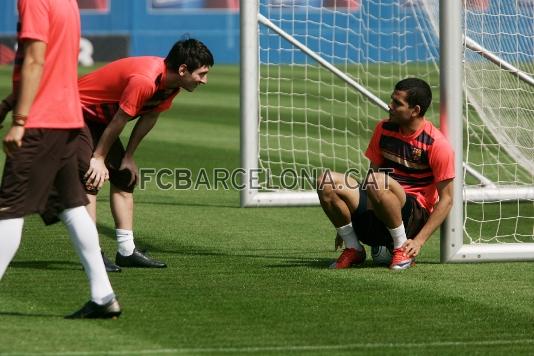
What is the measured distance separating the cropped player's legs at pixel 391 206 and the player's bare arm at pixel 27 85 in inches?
102

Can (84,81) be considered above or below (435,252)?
above

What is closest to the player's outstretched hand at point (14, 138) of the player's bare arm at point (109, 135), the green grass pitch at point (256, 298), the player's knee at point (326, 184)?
the green grass pitch at point (256, 298)

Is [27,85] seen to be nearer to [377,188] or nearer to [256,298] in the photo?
[256,298]

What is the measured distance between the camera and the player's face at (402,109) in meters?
7.59

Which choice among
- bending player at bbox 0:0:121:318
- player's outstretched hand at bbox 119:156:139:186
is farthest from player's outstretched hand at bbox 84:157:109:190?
bending player at bbox 0:0:121:318

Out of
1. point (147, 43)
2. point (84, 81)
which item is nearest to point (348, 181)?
point (84, 81)

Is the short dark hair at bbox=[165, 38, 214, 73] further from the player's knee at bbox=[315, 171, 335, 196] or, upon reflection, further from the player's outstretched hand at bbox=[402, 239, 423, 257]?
the player's outstretched hand at bbox=[402, 239, 423, 257]

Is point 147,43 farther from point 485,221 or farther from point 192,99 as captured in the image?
point 485,221

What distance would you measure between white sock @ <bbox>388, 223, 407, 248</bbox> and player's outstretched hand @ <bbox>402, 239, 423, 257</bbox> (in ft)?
0.12

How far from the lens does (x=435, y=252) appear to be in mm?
8648

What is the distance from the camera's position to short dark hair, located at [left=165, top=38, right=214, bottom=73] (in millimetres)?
7320

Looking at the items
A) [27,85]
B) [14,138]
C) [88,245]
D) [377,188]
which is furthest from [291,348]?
[377,188]

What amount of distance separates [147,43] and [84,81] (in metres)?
23.5

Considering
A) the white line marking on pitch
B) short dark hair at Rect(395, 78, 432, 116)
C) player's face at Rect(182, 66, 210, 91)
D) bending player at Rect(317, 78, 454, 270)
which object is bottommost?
the white line marking on pitch
